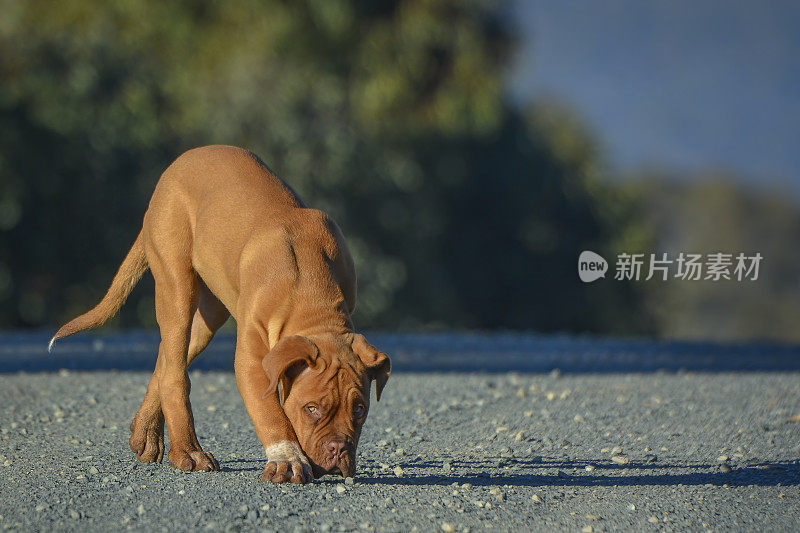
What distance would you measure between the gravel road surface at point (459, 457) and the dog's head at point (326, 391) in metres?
0.33

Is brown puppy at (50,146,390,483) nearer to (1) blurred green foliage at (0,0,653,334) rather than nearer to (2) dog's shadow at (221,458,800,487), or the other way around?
(2) dog's shadow at (221,458,800,487)

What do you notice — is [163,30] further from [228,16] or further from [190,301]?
[190,301]

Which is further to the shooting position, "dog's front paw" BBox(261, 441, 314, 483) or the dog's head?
"dog's front paw" BBox(261, 441, 314, 483)

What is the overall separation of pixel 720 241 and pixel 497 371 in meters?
64.8

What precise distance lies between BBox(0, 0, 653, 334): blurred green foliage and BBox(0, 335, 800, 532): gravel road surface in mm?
12671

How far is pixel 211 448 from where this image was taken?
25.0 feet

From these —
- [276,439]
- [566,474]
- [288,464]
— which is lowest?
[566,474]

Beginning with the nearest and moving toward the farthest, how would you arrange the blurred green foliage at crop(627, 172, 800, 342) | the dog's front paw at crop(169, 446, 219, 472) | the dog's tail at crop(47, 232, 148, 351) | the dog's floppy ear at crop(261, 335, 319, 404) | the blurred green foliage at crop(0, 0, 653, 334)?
the dog's floppy ear at crop(261, 335, 319, 404) < the dog's front paw at crop(169, 446, 219, 472) < the dog's tail at crop(47, 232, 148, 351) < the blurred green foliage at crop(0, 0, 653, 334) < the blurred green foliage at crop(627, 172, 800, 342)

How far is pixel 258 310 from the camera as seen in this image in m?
5.99

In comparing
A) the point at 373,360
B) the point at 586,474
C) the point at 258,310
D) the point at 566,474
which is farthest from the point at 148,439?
the point at 586,474

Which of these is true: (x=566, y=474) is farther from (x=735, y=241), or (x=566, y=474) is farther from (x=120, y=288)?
(x=735, y=241)

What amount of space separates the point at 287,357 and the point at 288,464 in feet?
2.11

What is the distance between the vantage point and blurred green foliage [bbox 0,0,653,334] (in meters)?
25.0

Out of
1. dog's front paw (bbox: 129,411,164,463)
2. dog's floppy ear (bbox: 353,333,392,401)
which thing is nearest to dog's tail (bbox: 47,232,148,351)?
dog's front paw (bbox: 129,411,164,463)
